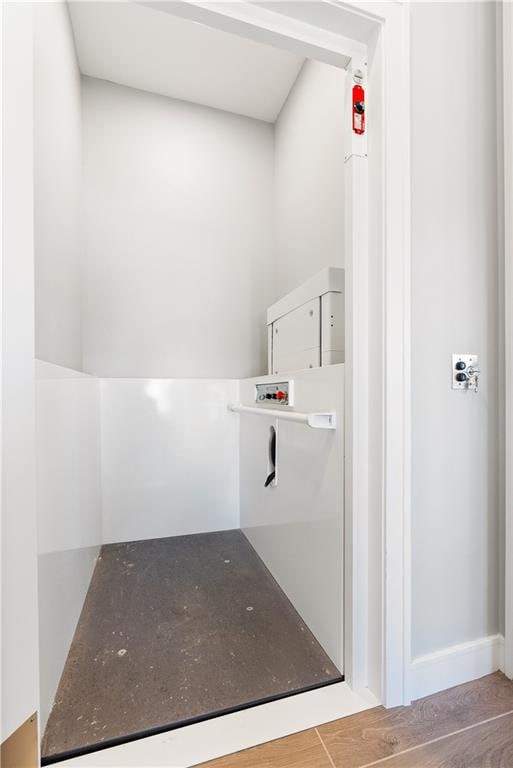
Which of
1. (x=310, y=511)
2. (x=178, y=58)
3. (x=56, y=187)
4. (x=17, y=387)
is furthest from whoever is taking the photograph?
(x=178, y=58)

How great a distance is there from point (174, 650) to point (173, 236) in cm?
210

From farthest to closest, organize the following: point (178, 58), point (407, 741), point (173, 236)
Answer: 1. point (173, 236)
2. point (178, 58)
3. point (407, 741)

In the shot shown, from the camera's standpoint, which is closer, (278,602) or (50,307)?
(50,307)

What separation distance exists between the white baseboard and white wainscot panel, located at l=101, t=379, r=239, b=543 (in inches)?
51.5

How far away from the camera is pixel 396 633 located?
89cm

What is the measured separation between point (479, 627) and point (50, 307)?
1.74 meters

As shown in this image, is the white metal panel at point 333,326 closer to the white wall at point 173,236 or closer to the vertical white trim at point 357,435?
the vertical white trim at point 357,435

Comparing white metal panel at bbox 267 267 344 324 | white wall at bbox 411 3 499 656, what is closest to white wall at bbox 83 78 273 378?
white metal panel at bbox 267 267 344 324

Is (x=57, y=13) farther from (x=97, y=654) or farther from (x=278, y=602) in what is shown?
(x=278, y=602)

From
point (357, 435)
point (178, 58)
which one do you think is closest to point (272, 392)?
point (357, 435)

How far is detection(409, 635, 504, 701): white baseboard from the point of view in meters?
0.93

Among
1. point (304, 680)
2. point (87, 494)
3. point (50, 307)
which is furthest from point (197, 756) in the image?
point (50, 307)

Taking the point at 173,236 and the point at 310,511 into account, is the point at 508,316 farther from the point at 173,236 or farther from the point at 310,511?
the point at 173,236

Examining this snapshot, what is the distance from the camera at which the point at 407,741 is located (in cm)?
79
